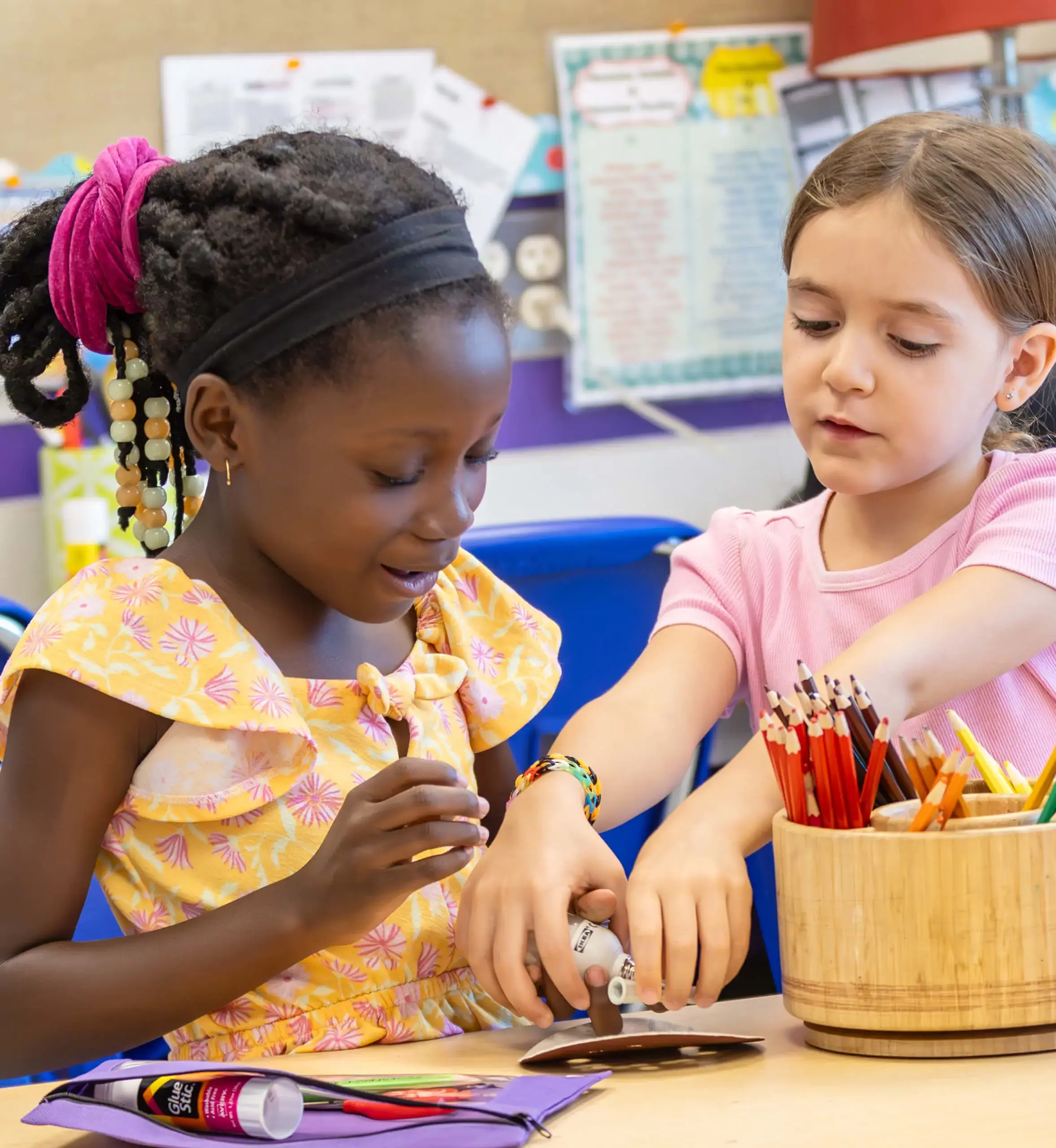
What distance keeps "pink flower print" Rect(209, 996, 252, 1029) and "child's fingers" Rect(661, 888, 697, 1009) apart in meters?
0.24

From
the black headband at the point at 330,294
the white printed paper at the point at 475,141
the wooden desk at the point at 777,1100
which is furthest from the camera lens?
the white printed paper at the point at 475,141

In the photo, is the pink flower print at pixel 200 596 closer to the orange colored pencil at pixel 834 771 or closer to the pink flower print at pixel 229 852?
the pink flower print at pixel 229 852

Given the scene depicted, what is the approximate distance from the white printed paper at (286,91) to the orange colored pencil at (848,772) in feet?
6.01

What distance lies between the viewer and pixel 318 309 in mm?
767

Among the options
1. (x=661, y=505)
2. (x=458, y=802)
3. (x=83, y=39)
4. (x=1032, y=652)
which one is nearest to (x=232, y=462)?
(x=458, y=802)

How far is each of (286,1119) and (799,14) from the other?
96.5 inches

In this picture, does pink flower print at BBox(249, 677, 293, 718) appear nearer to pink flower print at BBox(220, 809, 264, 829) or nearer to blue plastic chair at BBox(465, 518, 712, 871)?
pink flower print at BBox(220, 809, 264, 829)

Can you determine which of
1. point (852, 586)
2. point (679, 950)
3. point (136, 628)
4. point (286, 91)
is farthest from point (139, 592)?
point (286, 91)

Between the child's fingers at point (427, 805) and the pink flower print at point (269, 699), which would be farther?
the pink flower print at point (269, 699)

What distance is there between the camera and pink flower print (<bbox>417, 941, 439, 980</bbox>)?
843 millimetres

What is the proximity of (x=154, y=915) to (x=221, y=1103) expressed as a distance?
24 centimetres

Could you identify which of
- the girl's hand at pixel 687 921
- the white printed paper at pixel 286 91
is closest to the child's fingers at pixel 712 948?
the girl's hand at pixel 687 921

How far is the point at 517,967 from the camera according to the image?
0.70 meters

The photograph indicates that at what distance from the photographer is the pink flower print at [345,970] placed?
82 centimetres
